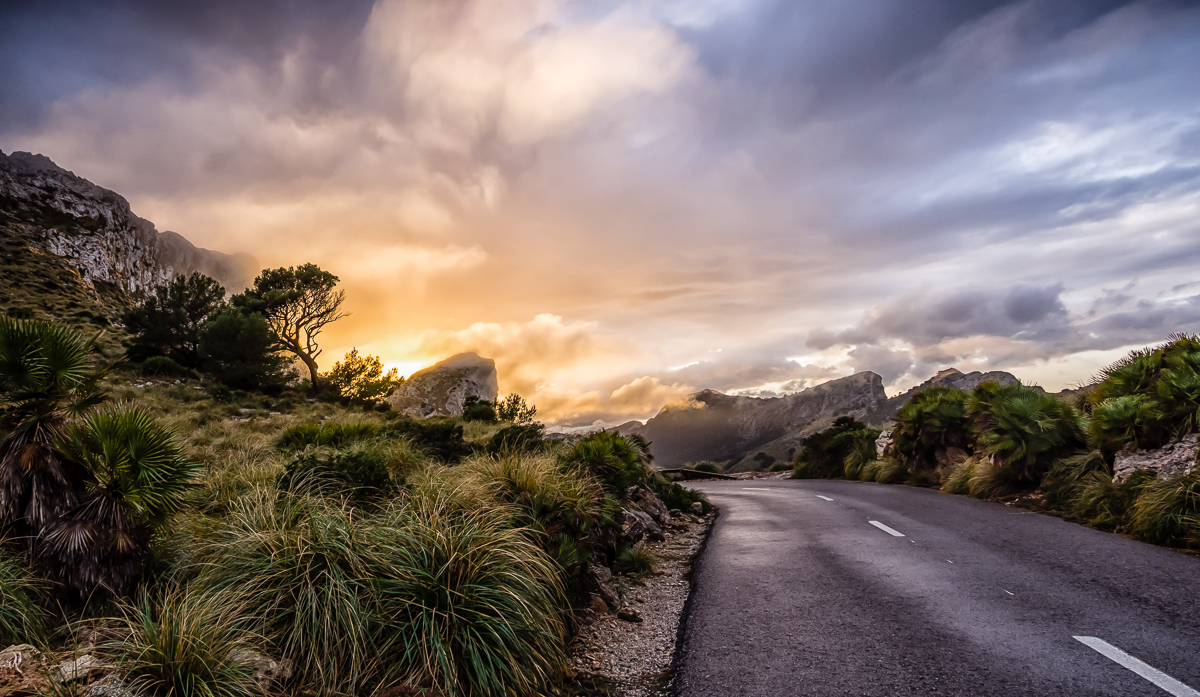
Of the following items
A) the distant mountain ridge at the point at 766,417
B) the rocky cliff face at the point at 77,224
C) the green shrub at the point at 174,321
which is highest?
the rocky cliff face at the point at 77,224

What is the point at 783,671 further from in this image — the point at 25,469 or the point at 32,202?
the point at 32,202

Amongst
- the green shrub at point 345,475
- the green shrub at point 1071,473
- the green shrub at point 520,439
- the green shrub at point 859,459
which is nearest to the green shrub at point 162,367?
the green shrub at point 520,439

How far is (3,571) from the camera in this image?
414cm

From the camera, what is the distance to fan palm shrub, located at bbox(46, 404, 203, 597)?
4.26m

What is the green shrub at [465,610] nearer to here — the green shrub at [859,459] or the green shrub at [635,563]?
the green shrub at [635,563]

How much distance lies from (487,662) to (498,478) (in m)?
3.77

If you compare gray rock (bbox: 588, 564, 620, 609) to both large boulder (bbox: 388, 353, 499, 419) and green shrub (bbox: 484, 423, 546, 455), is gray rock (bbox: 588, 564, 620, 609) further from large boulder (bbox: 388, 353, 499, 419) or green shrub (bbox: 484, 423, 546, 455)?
large boulder (bbox: 388, 353, 499, 419)

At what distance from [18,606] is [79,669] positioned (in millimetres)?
1480

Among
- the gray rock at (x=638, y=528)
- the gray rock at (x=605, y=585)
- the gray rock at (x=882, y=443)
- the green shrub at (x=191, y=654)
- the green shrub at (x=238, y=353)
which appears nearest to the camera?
the green shrub at (x=191, y=654)

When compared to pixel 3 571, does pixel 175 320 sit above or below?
above

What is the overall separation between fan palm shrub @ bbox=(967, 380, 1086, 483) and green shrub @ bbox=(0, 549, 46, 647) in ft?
47.5

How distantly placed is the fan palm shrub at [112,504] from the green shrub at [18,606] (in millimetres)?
169

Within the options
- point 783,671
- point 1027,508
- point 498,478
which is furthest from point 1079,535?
point 498,478

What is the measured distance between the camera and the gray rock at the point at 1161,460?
7746 mm
